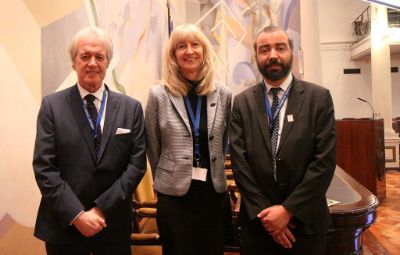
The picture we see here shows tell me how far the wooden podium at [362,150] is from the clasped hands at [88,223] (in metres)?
4.75

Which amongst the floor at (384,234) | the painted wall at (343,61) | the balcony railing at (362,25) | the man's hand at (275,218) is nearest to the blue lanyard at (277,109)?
the man's hand at (275,218)

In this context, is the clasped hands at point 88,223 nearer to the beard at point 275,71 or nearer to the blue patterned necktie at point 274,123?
the blue patterned necktie at point 274,123

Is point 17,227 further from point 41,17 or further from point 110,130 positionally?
point 41,17

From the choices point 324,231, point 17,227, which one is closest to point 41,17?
point 17,227

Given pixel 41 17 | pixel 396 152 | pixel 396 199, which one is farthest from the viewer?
pixel 396 152

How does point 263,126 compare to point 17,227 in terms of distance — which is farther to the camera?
point 17,227

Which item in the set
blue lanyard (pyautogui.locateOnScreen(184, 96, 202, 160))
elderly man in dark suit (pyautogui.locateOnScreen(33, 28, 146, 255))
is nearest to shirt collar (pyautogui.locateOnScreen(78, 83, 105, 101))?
elderly man in dark suit (pyautogui.locateOnScreen(33, 28, 146, 255))

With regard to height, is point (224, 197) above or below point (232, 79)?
below

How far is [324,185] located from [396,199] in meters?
5.19

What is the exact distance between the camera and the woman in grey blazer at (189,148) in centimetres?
170

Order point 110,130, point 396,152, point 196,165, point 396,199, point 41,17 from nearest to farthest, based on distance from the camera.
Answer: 1. point 110,130
2. point 196,165
3. point 41,17
4. point 396,199
5. point 396,152

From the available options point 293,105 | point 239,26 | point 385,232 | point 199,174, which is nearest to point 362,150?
point 385,232

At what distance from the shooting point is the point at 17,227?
74.1 inches

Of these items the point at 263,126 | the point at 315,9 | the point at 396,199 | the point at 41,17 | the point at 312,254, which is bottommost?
the point at 396,199
